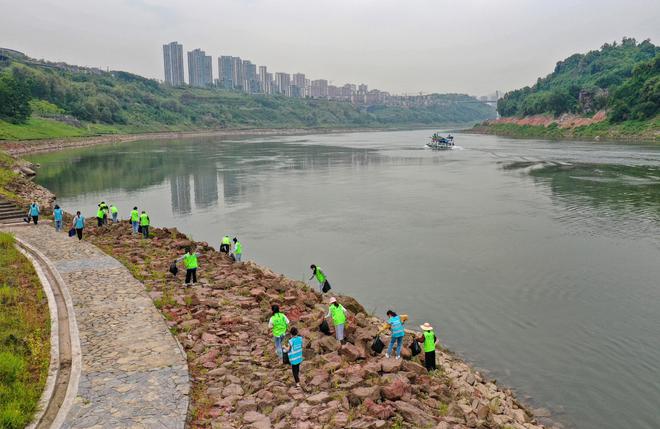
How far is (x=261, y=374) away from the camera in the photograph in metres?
14.0

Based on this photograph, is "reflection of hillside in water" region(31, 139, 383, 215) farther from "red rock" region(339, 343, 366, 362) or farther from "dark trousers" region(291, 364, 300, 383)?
"dark trousers" region(291, 364, 300, 383)

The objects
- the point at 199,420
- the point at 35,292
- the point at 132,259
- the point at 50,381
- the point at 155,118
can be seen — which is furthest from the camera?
the point at 155,118

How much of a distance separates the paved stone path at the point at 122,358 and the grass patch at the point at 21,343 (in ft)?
3.29

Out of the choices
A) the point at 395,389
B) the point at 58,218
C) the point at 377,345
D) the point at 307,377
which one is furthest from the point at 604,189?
the point at 58,218

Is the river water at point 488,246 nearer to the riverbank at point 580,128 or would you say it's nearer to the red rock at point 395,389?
the red rock at point 395,389

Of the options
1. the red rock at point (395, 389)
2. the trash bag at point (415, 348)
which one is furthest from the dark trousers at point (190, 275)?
the red rock at point (395, 389)

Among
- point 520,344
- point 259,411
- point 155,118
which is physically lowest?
point 520,344

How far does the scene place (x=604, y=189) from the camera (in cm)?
5550

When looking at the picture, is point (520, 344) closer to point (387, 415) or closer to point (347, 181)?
point (387, 415)

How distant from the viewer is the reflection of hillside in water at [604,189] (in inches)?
1682

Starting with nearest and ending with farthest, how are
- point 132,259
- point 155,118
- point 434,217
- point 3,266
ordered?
Result: point 3,266 < point 132,259 < point 434,217 < point 155,118

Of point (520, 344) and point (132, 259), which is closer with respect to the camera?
point (520, 344)

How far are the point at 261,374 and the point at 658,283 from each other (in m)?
→ 22.3

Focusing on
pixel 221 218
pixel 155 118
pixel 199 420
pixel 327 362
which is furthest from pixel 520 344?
pixel 155 118
